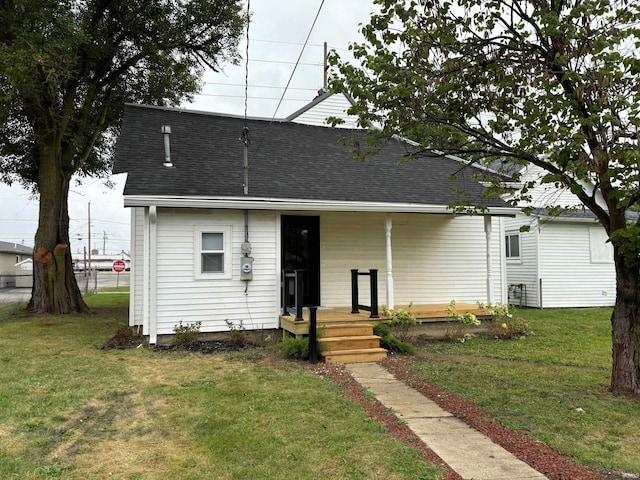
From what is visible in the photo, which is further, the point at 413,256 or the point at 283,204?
the point at 413,256

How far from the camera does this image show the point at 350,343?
7359 mm

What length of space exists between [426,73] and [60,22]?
8.59m

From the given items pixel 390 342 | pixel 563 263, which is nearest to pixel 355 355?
pixel 390 342

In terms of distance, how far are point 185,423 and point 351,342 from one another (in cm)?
348

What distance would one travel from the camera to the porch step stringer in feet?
23.4

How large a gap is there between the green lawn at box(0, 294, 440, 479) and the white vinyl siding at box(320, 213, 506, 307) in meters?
3.44

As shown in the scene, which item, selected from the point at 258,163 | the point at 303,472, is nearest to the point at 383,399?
the point at 303,472

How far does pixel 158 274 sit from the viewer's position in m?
8.17

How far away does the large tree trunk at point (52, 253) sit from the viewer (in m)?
12.7

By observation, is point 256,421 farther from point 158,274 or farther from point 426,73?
point 158,274

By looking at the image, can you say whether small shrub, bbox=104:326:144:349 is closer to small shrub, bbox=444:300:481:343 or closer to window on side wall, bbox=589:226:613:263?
small shrub, bbox=444:300:481:343

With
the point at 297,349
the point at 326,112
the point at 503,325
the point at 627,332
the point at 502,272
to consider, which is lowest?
the point at 297,349

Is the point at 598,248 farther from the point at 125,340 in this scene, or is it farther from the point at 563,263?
the point at 125,340

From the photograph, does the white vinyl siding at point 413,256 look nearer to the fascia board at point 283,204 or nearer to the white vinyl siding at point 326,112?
the fascia board at point 283,204
